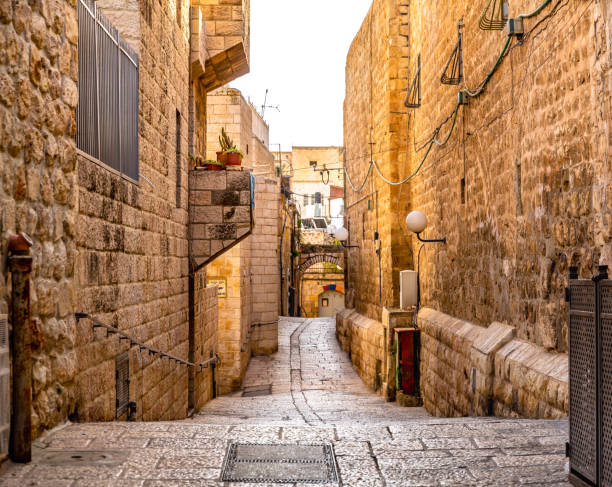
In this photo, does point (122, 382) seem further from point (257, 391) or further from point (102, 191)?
point (257, 391)

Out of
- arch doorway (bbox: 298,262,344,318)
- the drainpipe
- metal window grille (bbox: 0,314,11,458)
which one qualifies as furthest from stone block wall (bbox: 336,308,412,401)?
arch doorway (bbox: 298,262,344,318)

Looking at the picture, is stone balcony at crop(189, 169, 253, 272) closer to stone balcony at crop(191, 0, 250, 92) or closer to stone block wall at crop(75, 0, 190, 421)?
stone block wall at crop(75, 0, 190, 421)

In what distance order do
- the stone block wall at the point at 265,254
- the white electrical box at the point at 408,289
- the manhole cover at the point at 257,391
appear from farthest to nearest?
1. the stone block wall at the point at 265,254
2. the manhole cover at the point at 257,391
3. the white electrical box at the point at 408,289

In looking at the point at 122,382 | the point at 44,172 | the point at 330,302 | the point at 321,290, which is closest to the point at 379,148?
the point at 122,382

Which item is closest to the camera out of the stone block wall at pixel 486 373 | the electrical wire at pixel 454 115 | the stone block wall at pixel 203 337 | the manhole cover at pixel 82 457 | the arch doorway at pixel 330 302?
the manhole cover at pixel 82 457

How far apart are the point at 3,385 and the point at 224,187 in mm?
5939

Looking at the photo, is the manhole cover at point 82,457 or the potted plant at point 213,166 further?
the potted plant at point 213,166

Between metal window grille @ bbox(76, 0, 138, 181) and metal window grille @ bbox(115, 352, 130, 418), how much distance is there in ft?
5.36

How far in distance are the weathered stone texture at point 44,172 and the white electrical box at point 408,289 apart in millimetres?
8078

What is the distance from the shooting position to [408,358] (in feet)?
37.3

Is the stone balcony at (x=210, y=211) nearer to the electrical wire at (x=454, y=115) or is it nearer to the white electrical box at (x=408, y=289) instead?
the electrical wire at (x=454, y=115)

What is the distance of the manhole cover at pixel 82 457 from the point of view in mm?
3520

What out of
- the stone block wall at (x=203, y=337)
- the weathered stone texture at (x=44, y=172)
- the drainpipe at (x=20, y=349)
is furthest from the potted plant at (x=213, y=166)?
the drainpipe at (x=20, y=349)

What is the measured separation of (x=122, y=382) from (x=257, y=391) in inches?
330
